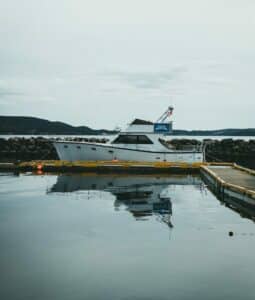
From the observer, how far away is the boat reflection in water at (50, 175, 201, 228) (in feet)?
60.6

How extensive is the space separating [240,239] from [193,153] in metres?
21.4

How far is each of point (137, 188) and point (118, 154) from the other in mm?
8990

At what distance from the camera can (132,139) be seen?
33469 mm

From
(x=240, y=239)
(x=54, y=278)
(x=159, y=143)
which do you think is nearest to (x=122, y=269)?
(x=54, y=278)

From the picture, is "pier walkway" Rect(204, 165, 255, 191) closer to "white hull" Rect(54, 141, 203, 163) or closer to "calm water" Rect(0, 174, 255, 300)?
"calm water" Rect(0, 174, 255, 300)

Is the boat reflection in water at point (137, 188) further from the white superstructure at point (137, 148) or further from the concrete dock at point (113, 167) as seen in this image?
the white superstructure at point (137, 148)

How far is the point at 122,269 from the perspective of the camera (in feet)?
34.8

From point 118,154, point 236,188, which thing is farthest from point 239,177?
point 118,154

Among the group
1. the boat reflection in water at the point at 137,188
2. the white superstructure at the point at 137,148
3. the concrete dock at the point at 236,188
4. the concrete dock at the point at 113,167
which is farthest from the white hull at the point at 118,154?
the concrete dock at the point at 236,188

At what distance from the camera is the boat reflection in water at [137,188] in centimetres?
1848

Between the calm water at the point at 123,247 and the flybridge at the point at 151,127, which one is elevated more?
the flybridge at the point at 151,127

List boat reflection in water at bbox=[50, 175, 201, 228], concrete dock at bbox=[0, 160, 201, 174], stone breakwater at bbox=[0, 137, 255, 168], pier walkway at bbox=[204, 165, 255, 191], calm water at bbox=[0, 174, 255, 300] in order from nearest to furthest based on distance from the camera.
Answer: calm water at bbox=[0, 174, 255, 300], boat reflection in water at bbox=[50, 175, 201, 228], pier walkway at bbox=[204, 165, 255, 191], concrete dock at bbox=[0, 160, 201, 174], stone breakwater at bbox=[0, 137, 255, 168]

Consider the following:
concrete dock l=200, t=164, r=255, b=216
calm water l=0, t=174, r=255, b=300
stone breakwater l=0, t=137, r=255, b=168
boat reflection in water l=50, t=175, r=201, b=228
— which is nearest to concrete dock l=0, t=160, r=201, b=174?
boat reflection in water l=50, t=175, r=201, b=228

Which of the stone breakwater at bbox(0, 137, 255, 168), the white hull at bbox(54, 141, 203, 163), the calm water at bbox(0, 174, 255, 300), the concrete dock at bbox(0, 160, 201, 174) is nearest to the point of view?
the calm water at bbox(0, 174, 255, 300)
